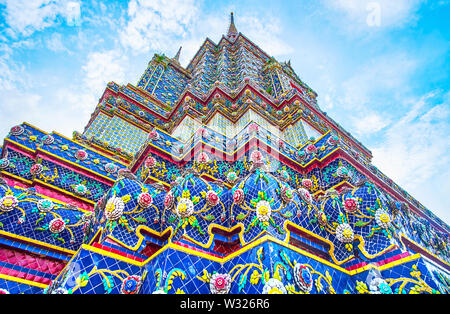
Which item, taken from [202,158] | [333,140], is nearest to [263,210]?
[202,158]

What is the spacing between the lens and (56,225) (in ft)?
12.8

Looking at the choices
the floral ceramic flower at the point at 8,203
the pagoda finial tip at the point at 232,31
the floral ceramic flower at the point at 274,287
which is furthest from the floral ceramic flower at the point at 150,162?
the pagoda finial tip at the point at 232,31

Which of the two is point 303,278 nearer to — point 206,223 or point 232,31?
point 206,223

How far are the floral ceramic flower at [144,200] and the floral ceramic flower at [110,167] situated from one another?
3151mm

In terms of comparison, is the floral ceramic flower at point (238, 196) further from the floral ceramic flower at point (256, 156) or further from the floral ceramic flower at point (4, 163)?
the floral ceramic flower at point (4, 163)

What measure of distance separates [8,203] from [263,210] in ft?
11.7

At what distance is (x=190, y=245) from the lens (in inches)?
113

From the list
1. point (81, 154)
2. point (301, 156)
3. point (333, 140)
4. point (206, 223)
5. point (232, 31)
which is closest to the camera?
point (206, 223)

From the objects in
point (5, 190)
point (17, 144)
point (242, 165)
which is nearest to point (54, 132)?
point (17, 144)

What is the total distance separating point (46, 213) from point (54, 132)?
2.67 m

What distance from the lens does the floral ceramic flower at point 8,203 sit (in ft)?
12.0

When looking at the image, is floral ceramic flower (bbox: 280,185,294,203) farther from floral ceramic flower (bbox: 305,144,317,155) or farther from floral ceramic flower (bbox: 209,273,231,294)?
floral ceramic flower (bbox: 305,144,317,155)

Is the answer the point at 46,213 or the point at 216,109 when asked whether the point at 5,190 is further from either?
the point at 216,109

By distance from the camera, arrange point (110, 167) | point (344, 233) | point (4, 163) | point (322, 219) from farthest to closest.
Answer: point (110, 167)
point (4, 163)
point (322, 219)
point (344, 233)
